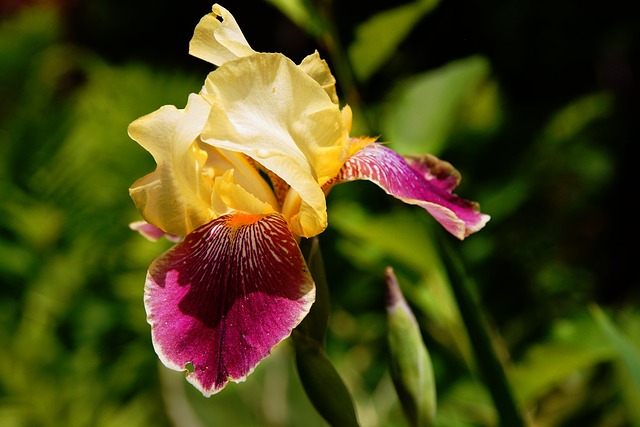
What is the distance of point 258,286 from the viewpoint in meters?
0.49

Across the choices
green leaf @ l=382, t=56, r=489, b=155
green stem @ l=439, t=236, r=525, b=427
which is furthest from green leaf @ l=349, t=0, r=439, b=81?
green stem @ l=439, t=236, r=525, b=427

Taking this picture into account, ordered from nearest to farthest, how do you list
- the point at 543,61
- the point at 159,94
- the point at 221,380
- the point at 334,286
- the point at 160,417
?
the point at 221,380 → the point at 160,417 → the point at 334,286 → the point at 159,94 → the point at 543,61

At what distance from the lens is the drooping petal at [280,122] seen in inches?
19.2

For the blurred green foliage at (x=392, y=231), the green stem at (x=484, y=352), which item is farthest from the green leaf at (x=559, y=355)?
the green stem at (x=484, y=352)

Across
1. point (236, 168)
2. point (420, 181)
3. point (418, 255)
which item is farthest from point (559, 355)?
point (236, 168)

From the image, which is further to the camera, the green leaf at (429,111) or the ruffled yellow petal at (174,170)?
the green leaf at (429,111)

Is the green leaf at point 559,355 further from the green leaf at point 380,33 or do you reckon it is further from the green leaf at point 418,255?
the green leaf at point 380,33

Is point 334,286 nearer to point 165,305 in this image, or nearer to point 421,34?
point 421,34

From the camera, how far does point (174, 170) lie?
0.51 metres

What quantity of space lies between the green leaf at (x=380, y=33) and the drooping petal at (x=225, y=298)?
26 centimetres

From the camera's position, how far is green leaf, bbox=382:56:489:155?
869mm

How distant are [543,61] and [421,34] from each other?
31cm

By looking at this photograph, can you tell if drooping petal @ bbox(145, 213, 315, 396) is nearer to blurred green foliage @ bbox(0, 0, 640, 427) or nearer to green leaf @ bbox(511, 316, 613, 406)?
blurred green foliage @ bbox(0, 0, 640, 427)

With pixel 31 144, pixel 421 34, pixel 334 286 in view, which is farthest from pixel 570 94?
pixel 31 144
